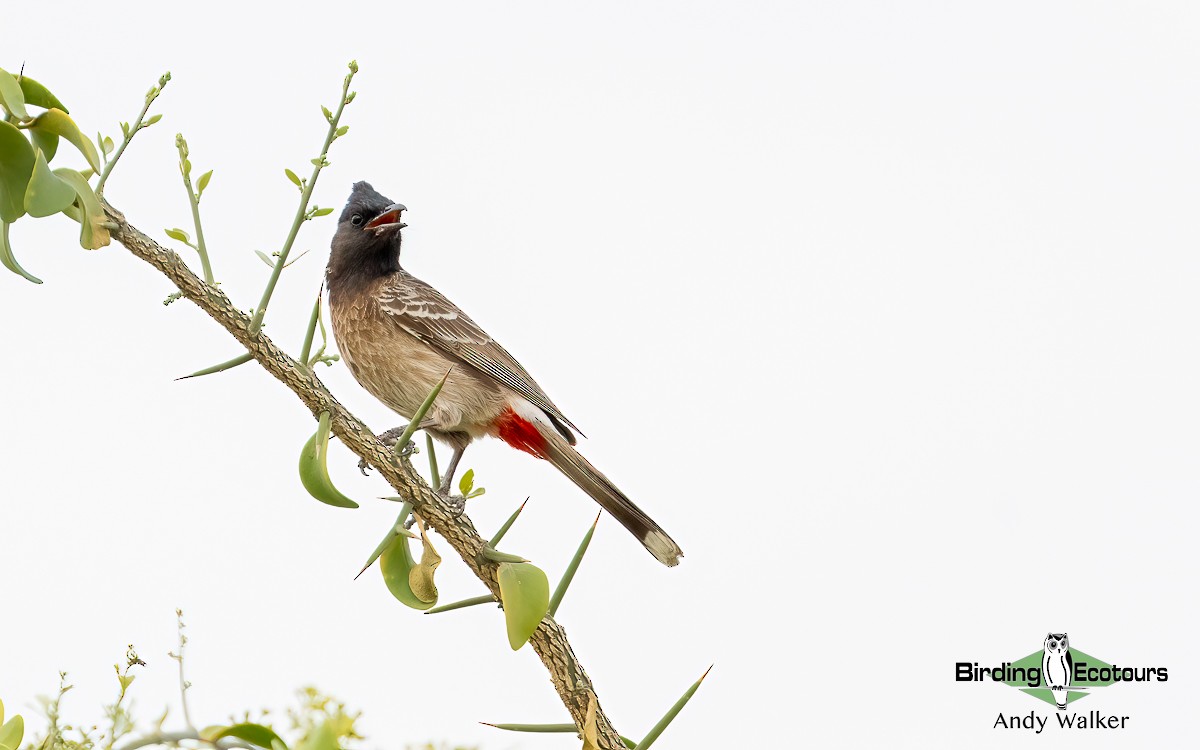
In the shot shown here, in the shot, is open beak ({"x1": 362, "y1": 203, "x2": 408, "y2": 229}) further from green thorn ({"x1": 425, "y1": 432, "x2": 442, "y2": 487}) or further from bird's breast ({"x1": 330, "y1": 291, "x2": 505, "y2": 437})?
green thorn ({"x1": 425, "y1": 432, "x2": 442, "y2": 487})

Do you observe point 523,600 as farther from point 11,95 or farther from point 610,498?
point 610,498

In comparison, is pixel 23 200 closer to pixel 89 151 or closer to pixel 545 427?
pixel 89 151

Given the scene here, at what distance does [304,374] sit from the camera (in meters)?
2.17

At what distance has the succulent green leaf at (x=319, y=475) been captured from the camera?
81.9 inches

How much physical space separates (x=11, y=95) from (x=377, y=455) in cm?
85

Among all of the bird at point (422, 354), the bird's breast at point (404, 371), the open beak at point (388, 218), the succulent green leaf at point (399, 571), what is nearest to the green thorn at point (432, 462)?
the succulent green leaf at point (399, 571)

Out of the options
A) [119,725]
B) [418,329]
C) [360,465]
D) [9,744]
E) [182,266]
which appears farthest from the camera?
[418,329]

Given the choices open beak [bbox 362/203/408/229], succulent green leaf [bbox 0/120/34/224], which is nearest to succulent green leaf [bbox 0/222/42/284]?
succulent green leaf [bbox 0/120/34/224]

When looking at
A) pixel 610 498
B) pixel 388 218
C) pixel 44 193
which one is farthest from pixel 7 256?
pixel 388 218

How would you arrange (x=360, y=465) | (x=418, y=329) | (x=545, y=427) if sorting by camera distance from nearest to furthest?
(x=360, y=465) → (x=545, y=427) → (x=418, y=329)

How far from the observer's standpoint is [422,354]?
5.04 m

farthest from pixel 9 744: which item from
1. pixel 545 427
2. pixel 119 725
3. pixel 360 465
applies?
pixel 545 427

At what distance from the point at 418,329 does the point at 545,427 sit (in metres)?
0.87

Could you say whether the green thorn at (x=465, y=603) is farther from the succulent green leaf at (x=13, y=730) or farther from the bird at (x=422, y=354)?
the bird at (x=422, y=354)
